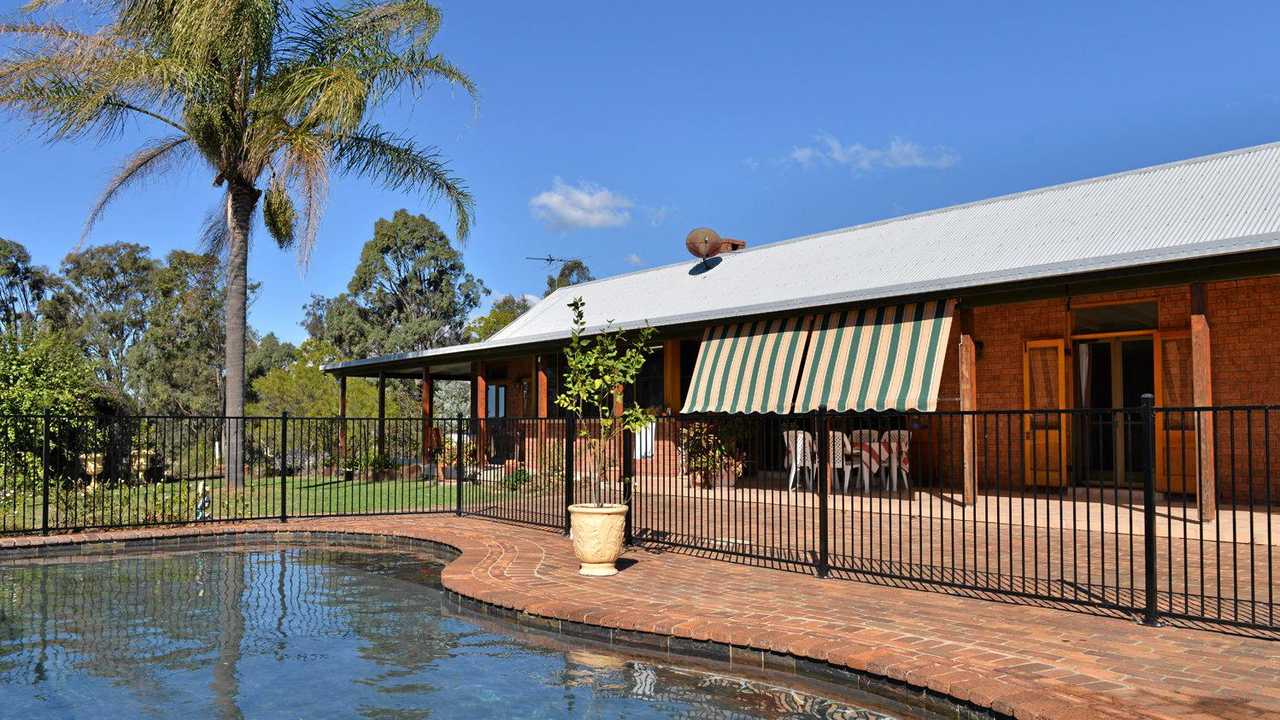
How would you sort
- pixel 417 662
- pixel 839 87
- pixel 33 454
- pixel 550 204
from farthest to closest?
pixel 550 204, pixel 839 87, pixel 33 454, pixel 417 662

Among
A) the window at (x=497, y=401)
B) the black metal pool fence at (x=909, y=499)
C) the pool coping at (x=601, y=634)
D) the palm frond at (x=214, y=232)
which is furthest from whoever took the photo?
the window at (x=497, y=401)

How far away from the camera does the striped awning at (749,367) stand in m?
13.6

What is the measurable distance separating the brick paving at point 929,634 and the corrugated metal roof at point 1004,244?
16.9 ft

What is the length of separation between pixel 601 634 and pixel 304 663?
2070mm

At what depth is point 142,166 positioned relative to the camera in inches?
723

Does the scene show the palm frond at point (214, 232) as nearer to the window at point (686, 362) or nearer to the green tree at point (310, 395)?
the window at point (686, 362)

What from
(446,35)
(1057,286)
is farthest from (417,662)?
(446,35)

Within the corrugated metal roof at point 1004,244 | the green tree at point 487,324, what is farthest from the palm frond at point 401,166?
the green tree at point 487,324

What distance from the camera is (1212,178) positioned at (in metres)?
13.1

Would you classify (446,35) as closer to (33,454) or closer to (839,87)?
(33,454)

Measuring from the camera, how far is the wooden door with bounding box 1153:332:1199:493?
12023 millimetres

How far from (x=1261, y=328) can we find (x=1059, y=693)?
364 inches

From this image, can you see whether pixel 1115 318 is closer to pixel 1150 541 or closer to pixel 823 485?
pixel 823 485

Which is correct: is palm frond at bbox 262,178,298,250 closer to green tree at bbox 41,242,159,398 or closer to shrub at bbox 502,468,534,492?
shrub at bbox 502,468,534,492
